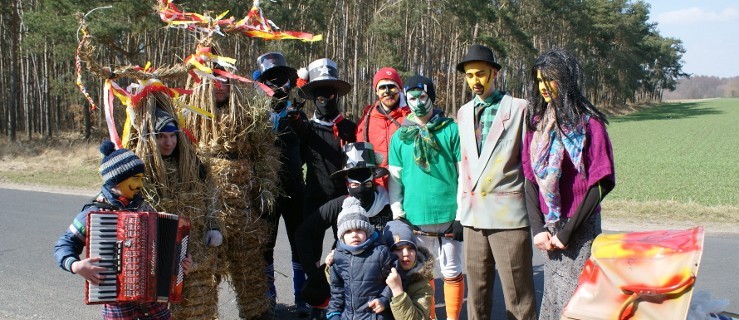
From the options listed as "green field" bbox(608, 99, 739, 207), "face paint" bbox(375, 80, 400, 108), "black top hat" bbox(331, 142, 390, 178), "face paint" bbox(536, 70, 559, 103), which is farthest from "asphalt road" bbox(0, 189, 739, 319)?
"green field" bbox(608, 99, 739, 207)

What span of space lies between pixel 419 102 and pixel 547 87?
1184mm

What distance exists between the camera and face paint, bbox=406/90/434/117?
178 inches

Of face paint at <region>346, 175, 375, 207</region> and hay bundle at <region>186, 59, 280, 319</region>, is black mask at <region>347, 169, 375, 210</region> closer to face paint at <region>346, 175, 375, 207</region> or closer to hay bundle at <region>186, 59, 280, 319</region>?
face paint at <region>346, 175, 375, 207</region>

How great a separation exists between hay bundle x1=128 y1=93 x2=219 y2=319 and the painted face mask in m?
1.84

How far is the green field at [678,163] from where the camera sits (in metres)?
14.0

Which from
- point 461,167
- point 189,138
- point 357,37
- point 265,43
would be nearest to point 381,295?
point 461,167

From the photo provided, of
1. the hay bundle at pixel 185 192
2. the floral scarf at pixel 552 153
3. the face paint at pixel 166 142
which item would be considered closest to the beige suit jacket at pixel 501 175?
the floral scarf at pixel 552 153

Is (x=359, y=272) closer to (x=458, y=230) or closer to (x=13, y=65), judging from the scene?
(x=458, y=230)

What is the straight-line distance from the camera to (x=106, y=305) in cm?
356

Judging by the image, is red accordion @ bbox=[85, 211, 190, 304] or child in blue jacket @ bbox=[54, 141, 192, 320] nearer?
red accordion @ bbox=[85, 211, 190, 304]

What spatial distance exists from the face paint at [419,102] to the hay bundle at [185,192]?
4.90 ft

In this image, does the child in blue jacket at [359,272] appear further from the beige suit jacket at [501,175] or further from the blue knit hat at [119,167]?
the blue knit hat at [119,167]

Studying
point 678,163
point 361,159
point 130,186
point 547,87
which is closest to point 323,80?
point 361,159

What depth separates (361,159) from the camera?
4641 millimetres
